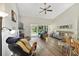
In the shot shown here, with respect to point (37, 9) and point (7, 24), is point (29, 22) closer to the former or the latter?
point (37, 9)

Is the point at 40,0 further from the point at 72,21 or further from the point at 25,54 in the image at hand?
the point at 25,54

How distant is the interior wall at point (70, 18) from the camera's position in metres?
2.21

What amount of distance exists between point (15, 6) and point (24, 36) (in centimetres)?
52

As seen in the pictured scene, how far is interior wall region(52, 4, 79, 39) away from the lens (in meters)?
2.21

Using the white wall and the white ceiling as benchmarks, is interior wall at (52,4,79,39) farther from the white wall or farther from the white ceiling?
the white wall

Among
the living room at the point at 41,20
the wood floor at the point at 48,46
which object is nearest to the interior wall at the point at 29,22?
the living room at the point at 41,20

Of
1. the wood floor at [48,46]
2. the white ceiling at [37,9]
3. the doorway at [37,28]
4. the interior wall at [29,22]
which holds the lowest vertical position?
the wood floor at [48,46]

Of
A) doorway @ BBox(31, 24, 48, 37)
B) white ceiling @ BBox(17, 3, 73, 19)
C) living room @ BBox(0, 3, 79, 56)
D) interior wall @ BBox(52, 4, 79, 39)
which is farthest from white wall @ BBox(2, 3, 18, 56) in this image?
interior wall @ BBox(52, 4, 79, 39)

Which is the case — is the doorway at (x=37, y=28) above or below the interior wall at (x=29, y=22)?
below

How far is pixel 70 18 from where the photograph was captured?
2.22 m

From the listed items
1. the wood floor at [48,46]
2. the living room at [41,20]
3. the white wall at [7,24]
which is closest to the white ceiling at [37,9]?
the living room at [41,20]

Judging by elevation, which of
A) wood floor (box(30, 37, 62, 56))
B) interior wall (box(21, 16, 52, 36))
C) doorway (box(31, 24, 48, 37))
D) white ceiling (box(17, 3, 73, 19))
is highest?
white ceiling (box(17, 3, 73, 19))

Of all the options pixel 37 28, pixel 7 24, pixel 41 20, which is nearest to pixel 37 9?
pixel 41 20

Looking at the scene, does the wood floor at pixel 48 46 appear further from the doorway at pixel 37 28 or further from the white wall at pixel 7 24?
the white wall at pixel 7 24
